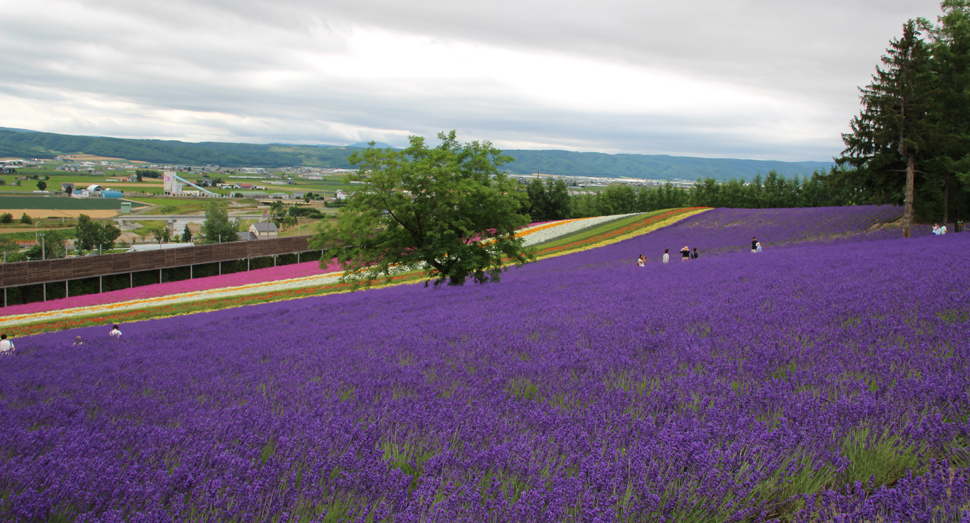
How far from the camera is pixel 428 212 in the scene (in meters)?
20.4

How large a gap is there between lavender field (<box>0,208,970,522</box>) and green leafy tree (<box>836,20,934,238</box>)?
2963 cm

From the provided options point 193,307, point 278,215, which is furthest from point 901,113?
point 278,215

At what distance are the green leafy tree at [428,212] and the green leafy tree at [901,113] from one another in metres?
23.9

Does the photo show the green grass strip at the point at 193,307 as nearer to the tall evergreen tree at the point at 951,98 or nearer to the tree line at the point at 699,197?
the tall evergreen tree at the point at 951,98

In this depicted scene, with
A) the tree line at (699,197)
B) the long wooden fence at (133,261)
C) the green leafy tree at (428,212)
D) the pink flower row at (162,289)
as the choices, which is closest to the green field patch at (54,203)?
the long wooden fence at (133,261)

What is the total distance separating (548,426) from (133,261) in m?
49.0

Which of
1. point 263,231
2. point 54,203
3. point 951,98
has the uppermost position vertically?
point 951,98

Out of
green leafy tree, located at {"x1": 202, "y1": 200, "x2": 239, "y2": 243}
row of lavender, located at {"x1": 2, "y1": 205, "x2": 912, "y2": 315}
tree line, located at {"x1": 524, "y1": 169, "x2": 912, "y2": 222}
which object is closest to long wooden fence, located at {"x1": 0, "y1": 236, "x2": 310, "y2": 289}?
row of lavender, located at {"x1": 2, "y1": 205, "x2": 912, "y2": 315}

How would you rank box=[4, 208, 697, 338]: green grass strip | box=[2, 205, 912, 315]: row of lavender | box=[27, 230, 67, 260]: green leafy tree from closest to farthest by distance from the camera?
box=[4, 208, 697, 338]: green grass strip
box=[2, 205, 912, 315]: row of lavender
box=[27, 230, 67, 260]: green leafy tree

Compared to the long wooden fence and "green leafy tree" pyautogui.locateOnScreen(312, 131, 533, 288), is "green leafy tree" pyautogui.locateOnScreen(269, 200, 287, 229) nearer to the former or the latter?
the long wooden fence

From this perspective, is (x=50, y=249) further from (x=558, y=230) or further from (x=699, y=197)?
(x=699, y=197)

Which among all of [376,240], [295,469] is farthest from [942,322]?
[376,240]

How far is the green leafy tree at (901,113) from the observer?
96.5 ft

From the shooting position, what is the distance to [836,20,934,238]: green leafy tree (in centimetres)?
2941
